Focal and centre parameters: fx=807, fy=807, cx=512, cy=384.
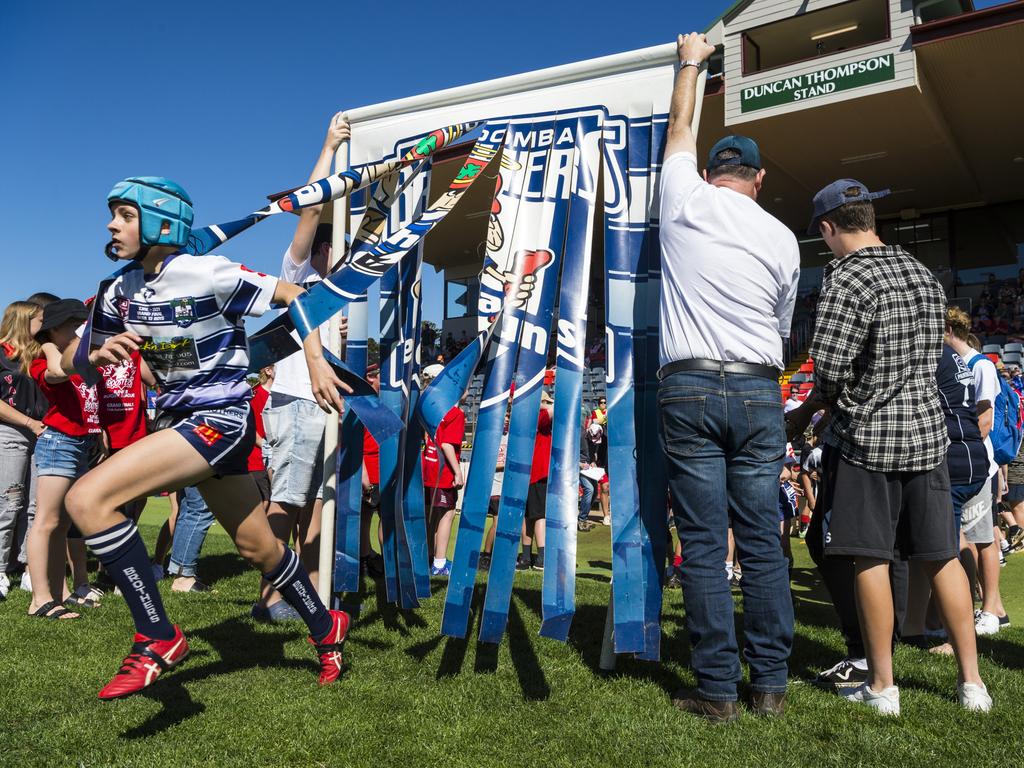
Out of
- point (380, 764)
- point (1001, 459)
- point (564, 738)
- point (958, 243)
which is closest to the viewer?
point (380, 764)

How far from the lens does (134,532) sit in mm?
2887

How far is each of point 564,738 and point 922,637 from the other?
2563 millimetres

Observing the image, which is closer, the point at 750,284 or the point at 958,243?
the point at 750,284

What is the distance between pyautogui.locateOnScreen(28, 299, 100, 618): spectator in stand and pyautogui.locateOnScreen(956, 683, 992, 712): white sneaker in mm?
4598

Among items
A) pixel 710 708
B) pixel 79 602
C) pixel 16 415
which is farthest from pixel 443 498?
pixel 710 708

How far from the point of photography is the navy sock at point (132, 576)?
2764 millimetres

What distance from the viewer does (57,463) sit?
488cm

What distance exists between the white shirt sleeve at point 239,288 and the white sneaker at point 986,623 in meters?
4.22

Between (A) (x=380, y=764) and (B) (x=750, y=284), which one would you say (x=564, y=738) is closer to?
(A) (x=380, y=764)

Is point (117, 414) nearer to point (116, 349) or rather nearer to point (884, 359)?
point (116, 349)

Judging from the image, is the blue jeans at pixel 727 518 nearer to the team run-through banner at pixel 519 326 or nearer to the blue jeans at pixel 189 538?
the team run-through banner at pixel 519 326

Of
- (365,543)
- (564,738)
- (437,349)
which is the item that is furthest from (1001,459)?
(437,349)

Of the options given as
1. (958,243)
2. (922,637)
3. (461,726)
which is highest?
(958,243)

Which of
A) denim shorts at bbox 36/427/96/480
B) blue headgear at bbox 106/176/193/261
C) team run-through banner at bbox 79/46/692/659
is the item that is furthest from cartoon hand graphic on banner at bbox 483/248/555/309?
denim shorts at bbox 36/427/96/480
